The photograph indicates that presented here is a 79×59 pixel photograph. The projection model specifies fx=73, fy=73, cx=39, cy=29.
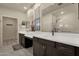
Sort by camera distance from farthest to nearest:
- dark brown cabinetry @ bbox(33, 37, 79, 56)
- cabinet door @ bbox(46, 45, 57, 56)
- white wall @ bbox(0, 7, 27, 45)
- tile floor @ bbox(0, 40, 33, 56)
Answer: white wall @ bbox(0, 7, 27, 45)
tile floor @ bbox(0, 40, 33, 56)
cabinet door @ bbox(46, 45, 57, 56)
dark brown cabinetry @ bbox(33, 37, 79, 56)

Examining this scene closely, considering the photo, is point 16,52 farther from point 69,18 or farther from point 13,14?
point 13,14

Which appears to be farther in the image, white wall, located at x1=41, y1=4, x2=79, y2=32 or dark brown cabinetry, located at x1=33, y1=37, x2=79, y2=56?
white wall, located at x1=41, y1=4, x2=79, y2=32

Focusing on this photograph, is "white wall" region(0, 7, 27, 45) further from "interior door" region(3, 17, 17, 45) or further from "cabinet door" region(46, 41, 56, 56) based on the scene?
"cabinet door" region(46, 41, 56, 56)

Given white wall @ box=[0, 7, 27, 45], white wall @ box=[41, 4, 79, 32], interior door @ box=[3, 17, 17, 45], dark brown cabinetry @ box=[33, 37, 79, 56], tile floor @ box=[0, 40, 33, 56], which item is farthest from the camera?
interior door @ box=[3, 17, 17, 45]

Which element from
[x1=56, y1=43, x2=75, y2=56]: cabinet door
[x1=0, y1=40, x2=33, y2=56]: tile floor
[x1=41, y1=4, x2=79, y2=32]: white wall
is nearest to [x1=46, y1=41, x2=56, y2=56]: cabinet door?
[x1=56, y1=43, x2=75, y2=56]: cabinet door

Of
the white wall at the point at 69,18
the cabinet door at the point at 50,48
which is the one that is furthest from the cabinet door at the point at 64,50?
the white wall at the point at 69,18

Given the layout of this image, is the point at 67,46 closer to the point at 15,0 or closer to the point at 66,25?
the point at 66,25

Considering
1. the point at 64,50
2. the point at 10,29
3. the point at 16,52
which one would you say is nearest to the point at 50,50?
the point at 64,50

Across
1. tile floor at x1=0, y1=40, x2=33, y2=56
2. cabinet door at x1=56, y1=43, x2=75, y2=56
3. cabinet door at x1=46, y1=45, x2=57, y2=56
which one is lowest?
tile floor at x1=0, y1=40, x2=33, y2=56

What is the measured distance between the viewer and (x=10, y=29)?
221 inches

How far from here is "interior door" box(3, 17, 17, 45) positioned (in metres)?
5.31

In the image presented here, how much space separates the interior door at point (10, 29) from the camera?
5.31 meters

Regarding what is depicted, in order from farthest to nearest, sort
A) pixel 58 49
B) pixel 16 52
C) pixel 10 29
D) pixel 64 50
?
pixel 10 29
pixel 16 52
pixel 58 49
pixel 64 50

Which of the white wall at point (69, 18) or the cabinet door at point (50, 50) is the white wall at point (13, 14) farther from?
the cabinet door at point (50, 50)
